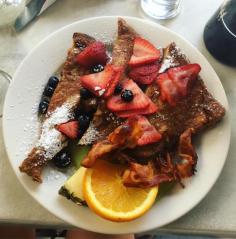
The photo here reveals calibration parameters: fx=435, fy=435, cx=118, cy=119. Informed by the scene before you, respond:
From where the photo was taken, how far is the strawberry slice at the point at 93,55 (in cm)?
107

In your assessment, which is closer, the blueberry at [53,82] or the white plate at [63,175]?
the white plate at [63,175]

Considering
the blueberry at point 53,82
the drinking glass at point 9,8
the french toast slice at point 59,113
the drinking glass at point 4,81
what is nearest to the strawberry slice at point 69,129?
the french toast slice at point 59,113

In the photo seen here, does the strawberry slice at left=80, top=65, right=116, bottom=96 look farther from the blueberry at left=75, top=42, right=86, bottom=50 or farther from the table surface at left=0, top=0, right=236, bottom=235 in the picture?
the table surface at left=0, top=0, right=236, bottom=235

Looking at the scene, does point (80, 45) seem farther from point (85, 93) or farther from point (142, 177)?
point (142, 177)

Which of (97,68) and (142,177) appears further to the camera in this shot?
(97,68)

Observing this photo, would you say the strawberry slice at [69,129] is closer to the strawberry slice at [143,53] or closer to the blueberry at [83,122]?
the blueberry at [83,122]

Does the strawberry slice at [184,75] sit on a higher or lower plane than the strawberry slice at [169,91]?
higher

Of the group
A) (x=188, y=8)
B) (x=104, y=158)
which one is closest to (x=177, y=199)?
(x=104, y=158)

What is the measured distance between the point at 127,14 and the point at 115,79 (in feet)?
1.09

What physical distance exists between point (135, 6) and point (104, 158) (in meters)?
0.55

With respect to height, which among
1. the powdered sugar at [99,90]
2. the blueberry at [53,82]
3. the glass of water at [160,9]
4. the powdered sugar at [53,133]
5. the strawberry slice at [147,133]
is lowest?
the powdered sugar at [53,133]

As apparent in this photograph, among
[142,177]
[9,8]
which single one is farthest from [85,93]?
[9,8]

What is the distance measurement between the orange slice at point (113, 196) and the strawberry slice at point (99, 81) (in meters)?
0.18

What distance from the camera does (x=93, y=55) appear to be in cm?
108
